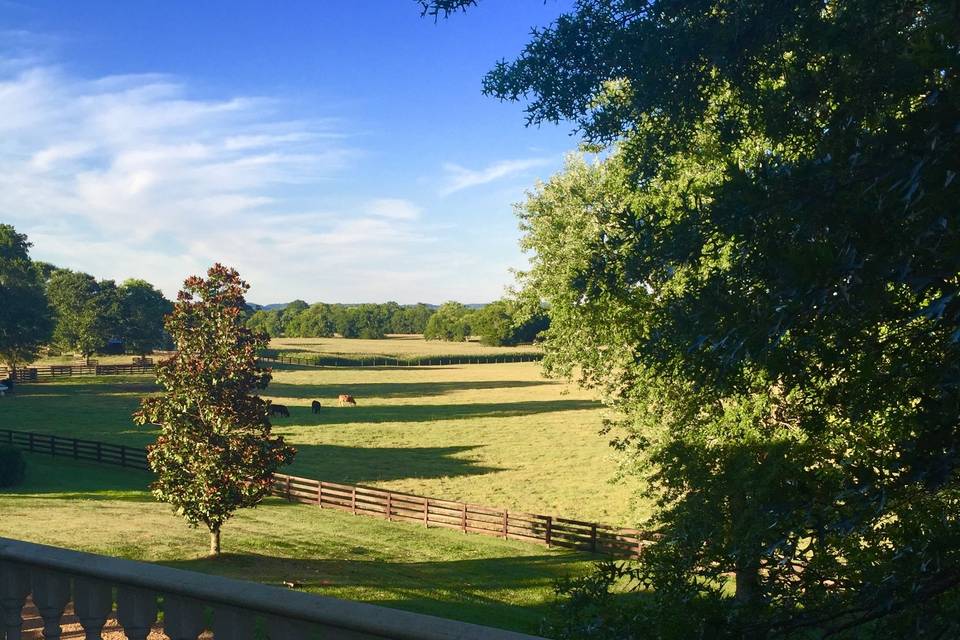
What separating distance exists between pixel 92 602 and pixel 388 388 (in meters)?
82.1

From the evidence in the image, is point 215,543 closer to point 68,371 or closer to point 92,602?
point 92,602

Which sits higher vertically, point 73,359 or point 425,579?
point 73,359

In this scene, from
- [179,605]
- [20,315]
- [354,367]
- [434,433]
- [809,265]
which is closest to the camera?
[179,605]

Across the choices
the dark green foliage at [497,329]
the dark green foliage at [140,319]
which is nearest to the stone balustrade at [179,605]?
the dark green foliage at [140,319]

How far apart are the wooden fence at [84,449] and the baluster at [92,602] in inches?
1321

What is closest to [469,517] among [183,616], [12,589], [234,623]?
[12,589]

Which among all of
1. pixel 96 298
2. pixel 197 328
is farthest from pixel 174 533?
pixel 96 298

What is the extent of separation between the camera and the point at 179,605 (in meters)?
3.79

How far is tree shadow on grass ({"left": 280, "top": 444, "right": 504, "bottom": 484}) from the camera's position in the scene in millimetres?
37031

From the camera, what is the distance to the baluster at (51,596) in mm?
4195

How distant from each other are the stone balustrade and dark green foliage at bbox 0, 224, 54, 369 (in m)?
71.3

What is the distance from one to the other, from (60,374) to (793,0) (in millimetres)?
89925

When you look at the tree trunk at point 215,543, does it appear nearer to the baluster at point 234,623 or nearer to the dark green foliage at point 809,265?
the dark green foliage at point 809,265

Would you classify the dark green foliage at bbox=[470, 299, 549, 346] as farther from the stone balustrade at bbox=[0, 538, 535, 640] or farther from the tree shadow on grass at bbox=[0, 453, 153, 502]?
the stone balustrade at bbox=[0, 538, 535, 640]
